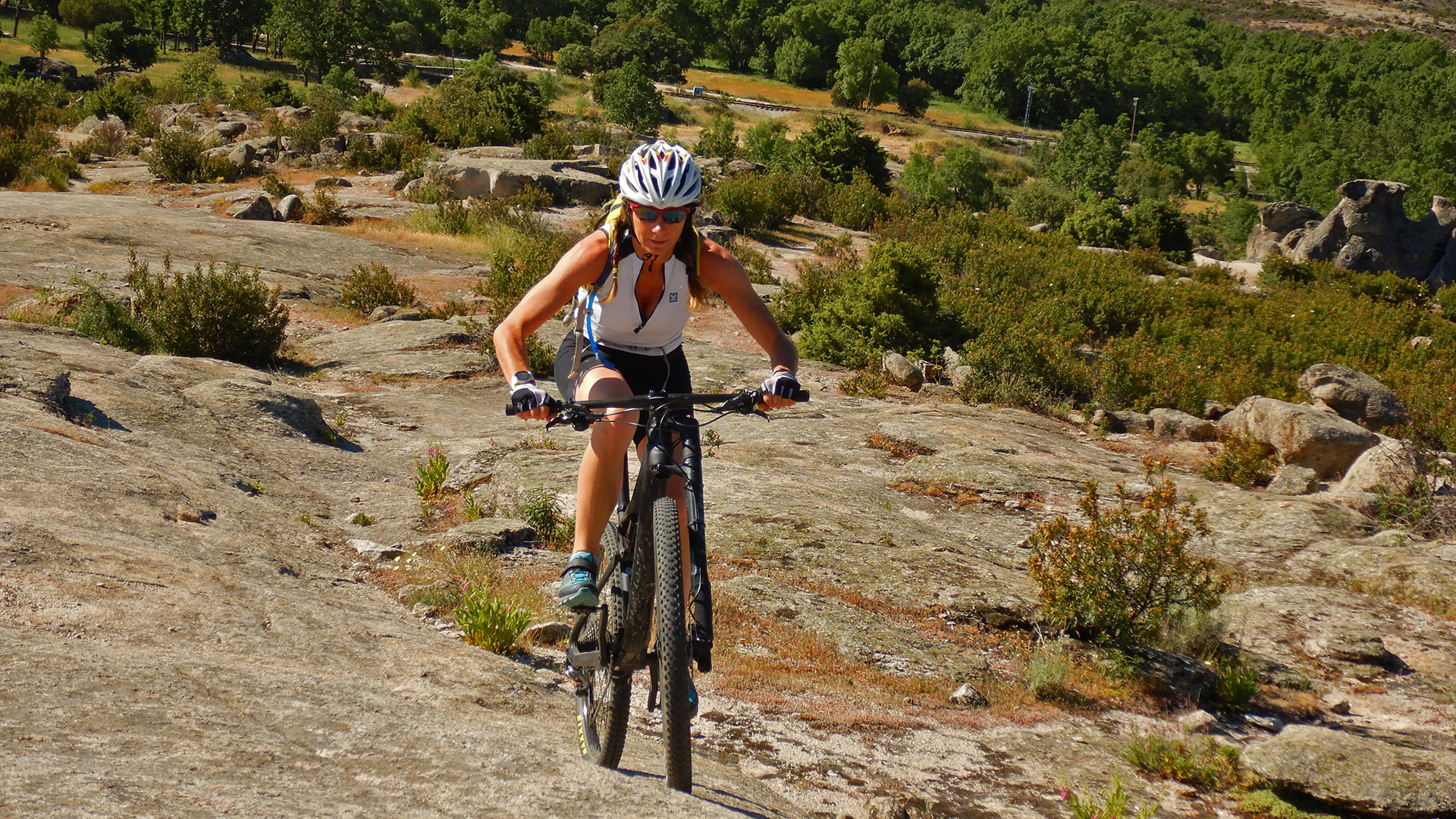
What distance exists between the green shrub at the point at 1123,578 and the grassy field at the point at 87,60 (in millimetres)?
61838

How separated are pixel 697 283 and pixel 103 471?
4.45 meters

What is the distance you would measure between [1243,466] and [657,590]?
10.7 metres

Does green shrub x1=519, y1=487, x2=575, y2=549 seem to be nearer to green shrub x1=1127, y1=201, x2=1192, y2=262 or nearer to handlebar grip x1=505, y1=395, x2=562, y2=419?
handlebar grip x1=505, y1=395, x2=562, y2=419

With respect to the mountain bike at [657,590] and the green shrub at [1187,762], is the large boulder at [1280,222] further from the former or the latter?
the mountain bike at [657,590]

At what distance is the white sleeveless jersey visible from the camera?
4.02m

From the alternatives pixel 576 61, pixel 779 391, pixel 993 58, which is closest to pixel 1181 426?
pixel 779 391

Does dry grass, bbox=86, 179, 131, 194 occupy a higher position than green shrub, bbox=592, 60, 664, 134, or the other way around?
green shrub, bbox=592, 60, 664, 134

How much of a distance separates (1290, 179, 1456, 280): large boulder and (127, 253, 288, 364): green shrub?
37.0m

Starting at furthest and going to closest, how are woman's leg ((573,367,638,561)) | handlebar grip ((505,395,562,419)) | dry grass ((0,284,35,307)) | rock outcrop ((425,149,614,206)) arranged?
rock outcrop ((425,149,614,206)), dry grass ((0,284,35,307)), woman's leg ((573,367,638,561)), handlebar grip ((505,395,562,419))

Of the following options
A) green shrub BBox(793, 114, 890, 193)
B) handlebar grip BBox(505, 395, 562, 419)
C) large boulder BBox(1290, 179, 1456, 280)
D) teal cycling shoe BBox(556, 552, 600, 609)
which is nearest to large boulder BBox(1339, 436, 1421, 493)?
teal cycling shoe BBox(556, 552, 600, 609)

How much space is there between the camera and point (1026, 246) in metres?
29.7

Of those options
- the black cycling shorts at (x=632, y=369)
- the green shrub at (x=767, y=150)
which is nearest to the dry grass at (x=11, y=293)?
the black cycling shorts at (x=632, y=369)

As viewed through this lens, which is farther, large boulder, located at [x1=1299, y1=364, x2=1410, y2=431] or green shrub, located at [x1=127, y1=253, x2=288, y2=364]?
large boulder, located at [x1=1299, y1=364, x2=1410, y2=431]

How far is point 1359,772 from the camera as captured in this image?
506 cm
